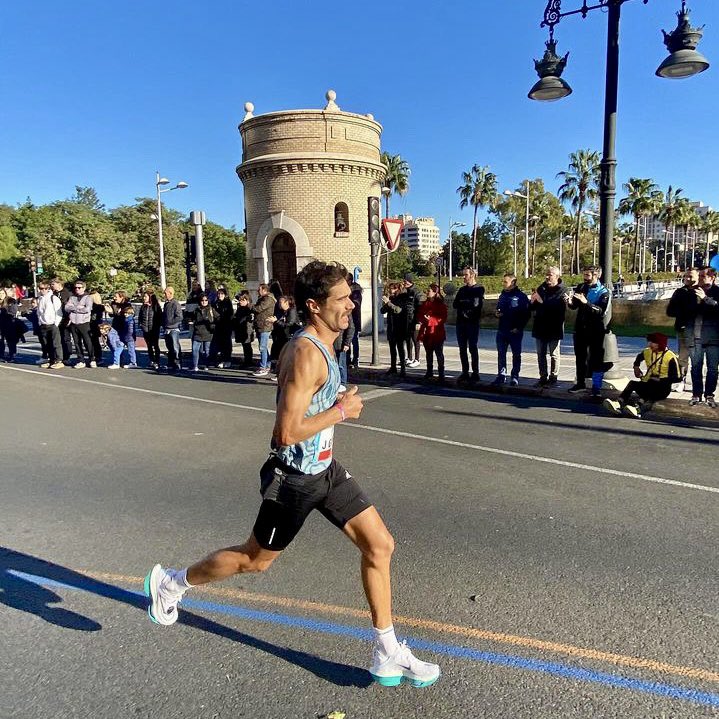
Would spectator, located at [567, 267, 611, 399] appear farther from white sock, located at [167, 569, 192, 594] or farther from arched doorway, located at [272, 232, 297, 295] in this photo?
arched doorway, located at [272, 232, 297, 295]

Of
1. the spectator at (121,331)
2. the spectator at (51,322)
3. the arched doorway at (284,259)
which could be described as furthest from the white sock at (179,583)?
the arched doorway at (284,259)

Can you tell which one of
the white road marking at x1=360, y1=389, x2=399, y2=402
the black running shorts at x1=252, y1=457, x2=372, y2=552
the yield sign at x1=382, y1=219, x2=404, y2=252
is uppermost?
the yield sign at x1=382, y1=219, x2=404, y2=252

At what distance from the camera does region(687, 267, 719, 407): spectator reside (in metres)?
8.29

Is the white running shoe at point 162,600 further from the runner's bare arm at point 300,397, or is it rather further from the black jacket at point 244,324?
the black jacket at point 244,324

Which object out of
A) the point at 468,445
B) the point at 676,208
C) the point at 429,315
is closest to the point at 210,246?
the point at 676,208

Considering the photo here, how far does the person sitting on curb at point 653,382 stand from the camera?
27.0ft

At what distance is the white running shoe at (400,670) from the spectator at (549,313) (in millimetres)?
7918

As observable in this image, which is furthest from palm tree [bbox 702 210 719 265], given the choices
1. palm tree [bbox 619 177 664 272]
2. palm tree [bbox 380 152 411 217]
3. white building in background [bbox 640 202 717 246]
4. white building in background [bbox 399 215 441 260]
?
white building in background [bbox 399 215 441 260]

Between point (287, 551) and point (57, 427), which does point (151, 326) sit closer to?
point (57, 427)

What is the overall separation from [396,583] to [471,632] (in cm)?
63

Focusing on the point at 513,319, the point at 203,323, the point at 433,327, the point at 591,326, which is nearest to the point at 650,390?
the point at 591,326

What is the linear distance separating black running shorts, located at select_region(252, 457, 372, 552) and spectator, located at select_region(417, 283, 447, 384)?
8.41m

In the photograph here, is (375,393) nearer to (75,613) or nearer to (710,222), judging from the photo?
(75,613)

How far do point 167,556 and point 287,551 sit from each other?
31.4 inches
